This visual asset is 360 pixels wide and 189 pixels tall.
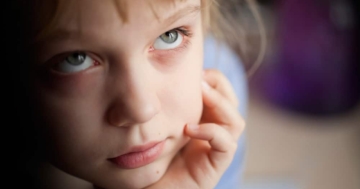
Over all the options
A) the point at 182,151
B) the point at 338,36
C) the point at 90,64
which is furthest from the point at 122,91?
the point at 338,36

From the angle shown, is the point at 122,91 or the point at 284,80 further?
the point at 284,80

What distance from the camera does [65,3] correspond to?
341 mm

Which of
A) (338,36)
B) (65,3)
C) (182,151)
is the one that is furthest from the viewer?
(338,36)

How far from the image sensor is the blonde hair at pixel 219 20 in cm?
34

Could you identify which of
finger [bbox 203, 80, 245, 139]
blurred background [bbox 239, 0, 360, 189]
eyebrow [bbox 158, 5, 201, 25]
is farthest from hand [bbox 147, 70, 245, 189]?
blurred background [bbox 239, 0, 360, 189]

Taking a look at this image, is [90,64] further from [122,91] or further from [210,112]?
[210,112]

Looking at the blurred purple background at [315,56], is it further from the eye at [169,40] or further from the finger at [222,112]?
the eye at [169,40]

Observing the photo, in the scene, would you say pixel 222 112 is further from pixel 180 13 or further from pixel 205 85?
pixel 180 13

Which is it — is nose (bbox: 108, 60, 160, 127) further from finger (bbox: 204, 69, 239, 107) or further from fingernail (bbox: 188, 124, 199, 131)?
finger (bbox: 204, 69, 239, 107)

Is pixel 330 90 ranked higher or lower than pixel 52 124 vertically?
higher

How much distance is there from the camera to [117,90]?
370 mm

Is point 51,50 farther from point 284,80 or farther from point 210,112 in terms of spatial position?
point 284,80

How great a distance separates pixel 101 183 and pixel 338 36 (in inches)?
27.5

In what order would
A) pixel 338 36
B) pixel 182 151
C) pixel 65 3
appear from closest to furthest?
pixel 65 3
pixel 182 151
pixel 338 36
